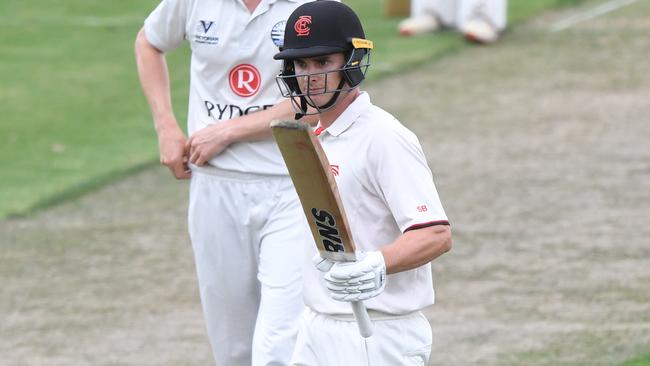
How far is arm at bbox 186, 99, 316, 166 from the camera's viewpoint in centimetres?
581

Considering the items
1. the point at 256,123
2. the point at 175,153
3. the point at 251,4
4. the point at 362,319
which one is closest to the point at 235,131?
the point at 256,123

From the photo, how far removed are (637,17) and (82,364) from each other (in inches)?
506

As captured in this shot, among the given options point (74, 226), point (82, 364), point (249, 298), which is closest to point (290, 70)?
point (249, 298)

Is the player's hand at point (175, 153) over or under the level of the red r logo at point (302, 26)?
under

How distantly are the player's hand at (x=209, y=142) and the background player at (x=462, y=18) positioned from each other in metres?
11.4

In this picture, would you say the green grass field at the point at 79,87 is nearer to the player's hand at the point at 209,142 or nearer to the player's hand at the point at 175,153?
the player's hand at the point at 175,153

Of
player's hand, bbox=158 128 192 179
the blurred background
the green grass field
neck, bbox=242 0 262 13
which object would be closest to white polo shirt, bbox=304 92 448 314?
neck, bbox=242 0 262 13

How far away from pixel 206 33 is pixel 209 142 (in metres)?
0.46

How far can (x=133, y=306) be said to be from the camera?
8539 mm

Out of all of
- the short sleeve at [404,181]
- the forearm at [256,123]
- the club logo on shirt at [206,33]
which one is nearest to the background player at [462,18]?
the club logo on shirt at [206,33]

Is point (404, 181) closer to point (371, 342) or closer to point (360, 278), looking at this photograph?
point (360, 278)

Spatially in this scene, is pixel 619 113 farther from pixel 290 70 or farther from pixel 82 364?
pixel 290 70

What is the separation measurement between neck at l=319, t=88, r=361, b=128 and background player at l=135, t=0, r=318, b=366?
1095mm

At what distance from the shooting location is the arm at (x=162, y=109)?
20.1 feet
